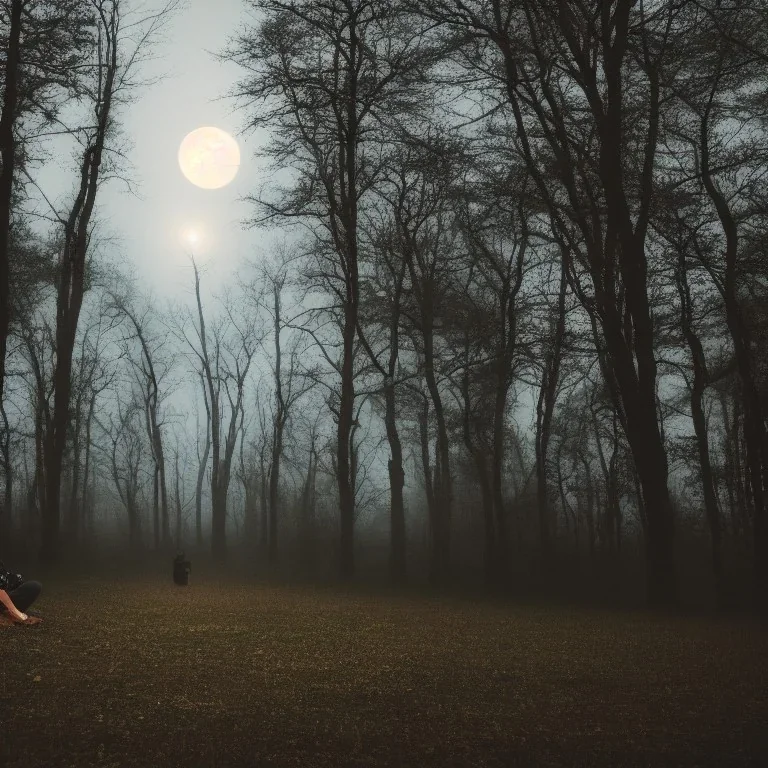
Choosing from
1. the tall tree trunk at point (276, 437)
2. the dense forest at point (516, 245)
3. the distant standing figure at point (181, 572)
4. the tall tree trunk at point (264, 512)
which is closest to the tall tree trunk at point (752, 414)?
the dense forest at point (516, 245)

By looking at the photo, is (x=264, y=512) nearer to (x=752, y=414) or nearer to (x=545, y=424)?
(x=545, y=424)

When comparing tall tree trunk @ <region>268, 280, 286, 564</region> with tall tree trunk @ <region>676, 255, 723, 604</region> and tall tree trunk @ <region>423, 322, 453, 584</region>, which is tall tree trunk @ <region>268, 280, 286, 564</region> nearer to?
tall tree trunk @ <region>423, 322, 453, 584</region>

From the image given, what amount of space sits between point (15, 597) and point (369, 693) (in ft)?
16.5

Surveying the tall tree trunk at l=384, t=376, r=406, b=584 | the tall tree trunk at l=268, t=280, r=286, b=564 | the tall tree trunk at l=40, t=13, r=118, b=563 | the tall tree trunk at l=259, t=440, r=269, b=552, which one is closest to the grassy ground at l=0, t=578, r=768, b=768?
the tall tree trunk at l=40, t=13, r=118, b=563

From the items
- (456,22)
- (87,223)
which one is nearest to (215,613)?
(456,22)

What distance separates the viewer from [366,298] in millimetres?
23875

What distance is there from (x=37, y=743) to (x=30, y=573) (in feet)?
44.7

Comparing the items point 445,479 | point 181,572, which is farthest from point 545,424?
point 181,572

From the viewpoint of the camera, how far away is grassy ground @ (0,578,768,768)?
4.51 metres

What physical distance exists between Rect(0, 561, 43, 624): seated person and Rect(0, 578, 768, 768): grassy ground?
30 cm

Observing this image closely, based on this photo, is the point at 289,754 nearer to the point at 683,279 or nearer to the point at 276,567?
the point at 683,279

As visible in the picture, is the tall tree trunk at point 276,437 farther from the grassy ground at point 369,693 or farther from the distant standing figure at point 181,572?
the grassy ground at point 369,693

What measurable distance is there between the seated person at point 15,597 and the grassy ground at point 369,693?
30 cm

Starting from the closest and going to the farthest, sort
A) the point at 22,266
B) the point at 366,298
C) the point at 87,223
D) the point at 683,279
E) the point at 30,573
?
the point at 30,573 → the point at 683,279 → the point at 87,223 → the point at 22,266 → the point at 366,298
